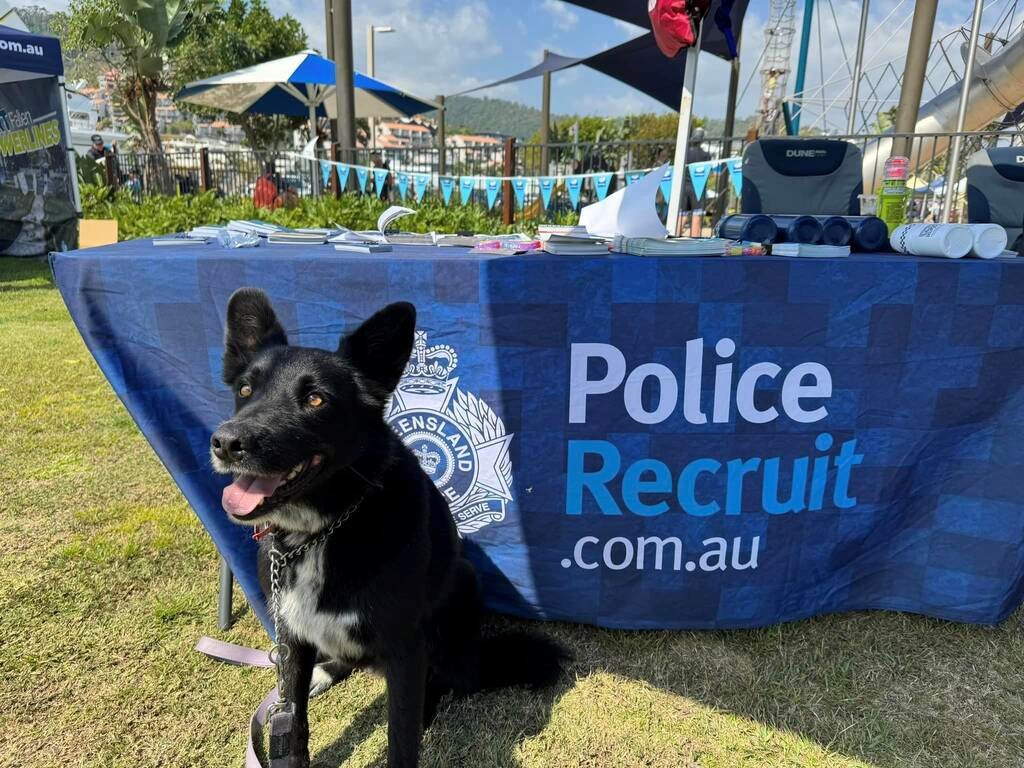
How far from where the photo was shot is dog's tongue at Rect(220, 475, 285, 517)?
A: 4.86ft

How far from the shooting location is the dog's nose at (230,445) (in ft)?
4.62

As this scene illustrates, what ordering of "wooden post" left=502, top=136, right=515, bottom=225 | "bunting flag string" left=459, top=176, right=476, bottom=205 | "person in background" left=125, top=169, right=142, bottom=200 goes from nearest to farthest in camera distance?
1. "bunting flag string" left=459, top=176, right=476, bottom=205
2. "wooden post" left=502, top=136, right=515, bottom=225
3. "person in background" left=125, top=169, right=142, bottom=200

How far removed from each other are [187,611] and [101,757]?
0.65 m

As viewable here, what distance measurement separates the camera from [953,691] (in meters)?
2.18

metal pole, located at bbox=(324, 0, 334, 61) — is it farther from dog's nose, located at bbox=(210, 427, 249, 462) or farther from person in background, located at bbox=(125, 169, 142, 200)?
dog's nose, located at bbox=(210, 427, 249, 462)

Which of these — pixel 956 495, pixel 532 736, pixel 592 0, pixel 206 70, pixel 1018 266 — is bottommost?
pixel 532 736

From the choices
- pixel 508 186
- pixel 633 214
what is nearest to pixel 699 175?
pixel 508 186

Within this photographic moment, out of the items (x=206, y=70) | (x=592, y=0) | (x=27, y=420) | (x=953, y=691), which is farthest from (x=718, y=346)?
(x=206, y=70)

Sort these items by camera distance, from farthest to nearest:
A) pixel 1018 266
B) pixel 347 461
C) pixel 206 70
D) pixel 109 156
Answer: pixel 206 70
pixel 109 156
pixel 1018 266
pixel 347 461

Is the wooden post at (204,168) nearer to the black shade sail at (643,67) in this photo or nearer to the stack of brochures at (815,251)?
the black shade sail at (643,67)

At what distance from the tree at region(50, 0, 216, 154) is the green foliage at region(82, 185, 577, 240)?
5.89 meters

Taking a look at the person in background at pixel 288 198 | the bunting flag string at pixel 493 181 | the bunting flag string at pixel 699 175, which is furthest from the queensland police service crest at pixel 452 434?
the person in background at pixel 288 198

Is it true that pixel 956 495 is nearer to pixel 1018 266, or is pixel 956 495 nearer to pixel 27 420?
pixel 1018 266

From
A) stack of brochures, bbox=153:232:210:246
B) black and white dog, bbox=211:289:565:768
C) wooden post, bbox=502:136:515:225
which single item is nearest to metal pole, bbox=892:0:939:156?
wooden post, bbox=502:136:515:225
